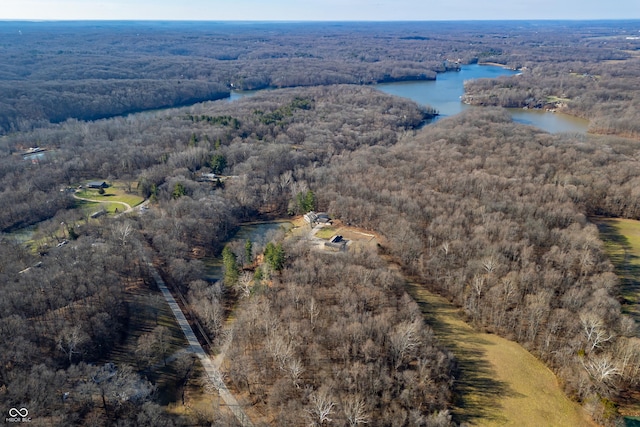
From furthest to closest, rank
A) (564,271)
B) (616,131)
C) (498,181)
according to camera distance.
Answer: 1. (616,131)
2. (498,181)
3. (564,271)

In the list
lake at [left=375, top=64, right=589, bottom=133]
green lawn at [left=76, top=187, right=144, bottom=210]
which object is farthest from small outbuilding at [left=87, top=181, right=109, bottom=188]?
lake at [left=375, top=64, right=589, bottom=133]

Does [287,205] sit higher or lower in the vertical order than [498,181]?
lower

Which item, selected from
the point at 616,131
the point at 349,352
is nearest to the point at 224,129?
the point at 349,352

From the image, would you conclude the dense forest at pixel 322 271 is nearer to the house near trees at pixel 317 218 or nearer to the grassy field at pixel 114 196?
the house near trees at pixel 317 218

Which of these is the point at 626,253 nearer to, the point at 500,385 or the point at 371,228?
the point at 500,385

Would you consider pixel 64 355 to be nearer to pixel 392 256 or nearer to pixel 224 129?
pixel 392 256

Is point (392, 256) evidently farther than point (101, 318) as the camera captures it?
Yes

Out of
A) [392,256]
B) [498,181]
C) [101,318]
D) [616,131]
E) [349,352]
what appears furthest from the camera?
[616,131]
